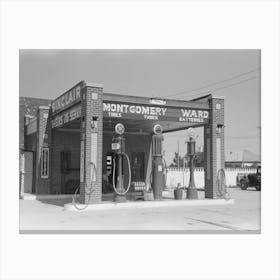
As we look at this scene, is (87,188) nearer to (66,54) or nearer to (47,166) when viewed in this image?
(66,54)

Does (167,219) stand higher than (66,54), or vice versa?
(66,54)

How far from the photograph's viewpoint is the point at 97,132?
1449 cm

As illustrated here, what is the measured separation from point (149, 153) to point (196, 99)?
550 cm

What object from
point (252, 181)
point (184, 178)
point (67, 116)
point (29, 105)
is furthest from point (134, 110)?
point (184, 178)

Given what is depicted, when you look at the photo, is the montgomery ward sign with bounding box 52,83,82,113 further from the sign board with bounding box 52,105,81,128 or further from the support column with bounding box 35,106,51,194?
the support column with bounding box 35,106,51,194

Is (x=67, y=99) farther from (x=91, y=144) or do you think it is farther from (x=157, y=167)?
(x=157, y=167)

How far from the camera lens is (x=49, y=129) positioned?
1986cm

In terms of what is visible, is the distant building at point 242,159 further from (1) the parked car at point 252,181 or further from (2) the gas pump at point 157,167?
(2) the gas pump at point 157,167

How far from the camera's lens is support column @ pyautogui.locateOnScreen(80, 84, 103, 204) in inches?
558

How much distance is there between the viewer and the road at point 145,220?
1047cm

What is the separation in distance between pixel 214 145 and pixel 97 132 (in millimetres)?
5348

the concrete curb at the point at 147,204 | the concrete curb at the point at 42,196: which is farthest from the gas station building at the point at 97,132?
the concrete curb at the point at 42,196
